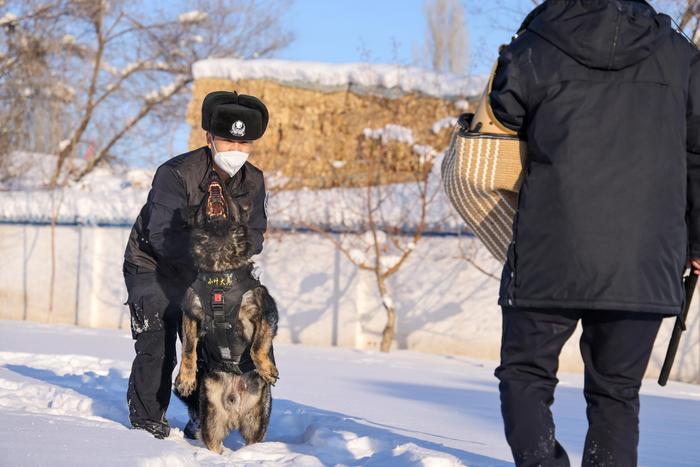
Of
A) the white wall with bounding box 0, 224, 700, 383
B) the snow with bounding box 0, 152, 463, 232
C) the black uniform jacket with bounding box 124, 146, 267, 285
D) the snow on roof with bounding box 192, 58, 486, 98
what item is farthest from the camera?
the snow on roof with bounding box 192, 58, 486, 98

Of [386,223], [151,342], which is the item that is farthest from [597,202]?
[386,223]

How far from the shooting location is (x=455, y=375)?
1132cm

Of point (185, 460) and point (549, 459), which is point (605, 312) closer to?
point (549, 459)

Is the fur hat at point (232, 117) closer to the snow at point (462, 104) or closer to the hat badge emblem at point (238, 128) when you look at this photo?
the hat badge emblem at point (238, 128)

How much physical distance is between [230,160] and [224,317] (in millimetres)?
864

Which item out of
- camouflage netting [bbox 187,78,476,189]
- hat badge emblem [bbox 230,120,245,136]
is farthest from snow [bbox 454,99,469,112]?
hat badge emblem [bbox 230,120,245,136]

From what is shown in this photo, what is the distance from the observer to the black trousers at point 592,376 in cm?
284

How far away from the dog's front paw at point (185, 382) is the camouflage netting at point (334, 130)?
39.9 feet

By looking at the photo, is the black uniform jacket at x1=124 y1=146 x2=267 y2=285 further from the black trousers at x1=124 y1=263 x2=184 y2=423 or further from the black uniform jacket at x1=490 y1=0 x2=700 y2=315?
the black uniform jacket at x1=490 y1=0 x2=700 y2=315

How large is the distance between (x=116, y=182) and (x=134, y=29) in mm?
6189

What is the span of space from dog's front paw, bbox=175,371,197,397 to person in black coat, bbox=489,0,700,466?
2.14 m

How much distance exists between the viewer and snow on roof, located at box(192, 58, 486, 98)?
58.1 feet

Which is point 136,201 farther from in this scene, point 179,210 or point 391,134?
point 179,210

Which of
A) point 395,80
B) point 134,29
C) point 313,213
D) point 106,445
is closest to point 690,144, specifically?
point 106,445
